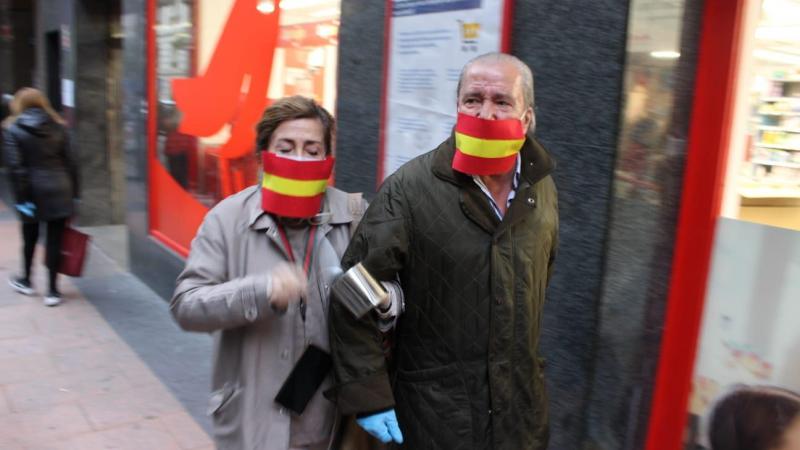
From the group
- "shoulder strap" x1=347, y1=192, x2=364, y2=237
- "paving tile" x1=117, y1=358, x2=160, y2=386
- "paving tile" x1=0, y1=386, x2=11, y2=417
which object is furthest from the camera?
"paving tile" x1=117, y1=358, x2=160, y2=386

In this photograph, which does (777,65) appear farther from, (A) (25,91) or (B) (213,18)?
(A) (25,91)

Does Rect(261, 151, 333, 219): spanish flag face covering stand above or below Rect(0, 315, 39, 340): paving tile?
above

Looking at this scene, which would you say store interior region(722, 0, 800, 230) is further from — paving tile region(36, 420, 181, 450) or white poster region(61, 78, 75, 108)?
white poster region(61, 78, 75, 108)

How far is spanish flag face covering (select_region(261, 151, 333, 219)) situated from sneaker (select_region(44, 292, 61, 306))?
16.1 feet

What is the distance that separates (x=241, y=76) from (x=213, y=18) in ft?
2.55

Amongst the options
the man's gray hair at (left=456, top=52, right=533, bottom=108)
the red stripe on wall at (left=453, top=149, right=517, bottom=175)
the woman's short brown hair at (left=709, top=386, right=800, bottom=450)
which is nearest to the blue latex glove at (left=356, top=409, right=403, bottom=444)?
the red stripe on wall at (left=453, top=149, right=517, bottom=175)

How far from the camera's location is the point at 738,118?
255cm

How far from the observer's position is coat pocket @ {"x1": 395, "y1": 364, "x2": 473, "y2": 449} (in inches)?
78.9

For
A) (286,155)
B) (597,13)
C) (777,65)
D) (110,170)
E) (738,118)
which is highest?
(597,13)

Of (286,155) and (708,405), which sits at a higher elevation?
(286,155)

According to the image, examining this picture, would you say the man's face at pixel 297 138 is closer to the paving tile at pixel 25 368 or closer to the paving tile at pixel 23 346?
the paving tile at pixel 25 368

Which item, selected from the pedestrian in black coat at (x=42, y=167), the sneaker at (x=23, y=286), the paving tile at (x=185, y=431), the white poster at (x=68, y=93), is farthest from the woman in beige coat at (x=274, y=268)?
the white poster at (x=68, y=93)

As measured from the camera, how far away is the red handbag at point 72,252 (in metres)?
6.10

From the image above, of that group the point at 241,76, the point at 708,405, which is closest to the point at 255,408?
the point at 708,405
